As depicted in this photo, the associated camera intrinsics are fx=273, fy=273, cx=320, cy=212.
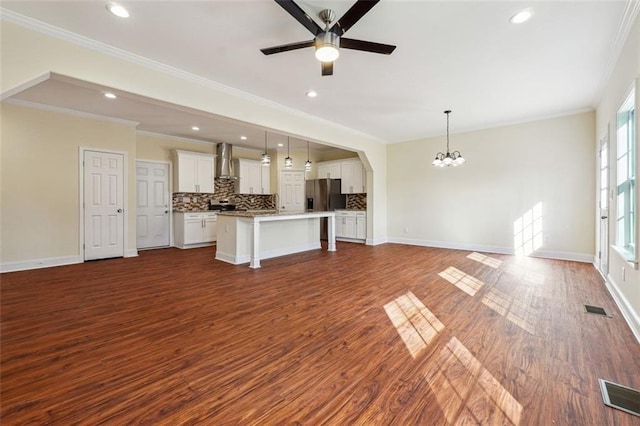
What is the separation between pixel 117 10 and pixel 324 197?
620 cm

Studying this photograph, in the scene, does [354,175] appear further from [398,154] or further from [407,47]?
[407,47]

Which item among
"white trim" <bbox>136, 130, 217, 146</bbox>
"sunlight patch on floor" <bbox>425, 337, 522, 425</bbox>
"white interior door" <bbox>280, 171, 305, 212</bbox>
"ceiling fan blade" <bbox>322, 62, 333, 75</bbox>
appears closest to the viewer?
"sunlight patch on floor" <bbox>425, 337, 522, 425</bbox>

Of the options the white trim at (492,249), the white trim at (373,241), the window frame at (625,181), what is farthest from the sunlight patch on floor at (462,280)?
the white trim at (373,241)

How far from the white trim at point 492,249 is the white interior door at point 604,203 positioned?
0.78 metres

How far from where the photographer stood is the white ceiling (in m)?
2.35

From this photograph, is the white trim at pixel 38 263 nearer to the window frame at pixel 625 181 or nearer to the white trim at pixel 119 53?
the white trim at pixel 119 53

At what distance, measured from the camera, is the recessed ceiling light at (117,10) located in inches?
89.6

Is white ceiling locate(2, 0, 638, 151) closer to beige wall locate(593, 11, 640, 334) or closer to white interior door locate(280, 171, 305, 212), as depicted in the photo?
beige wall locate(593, 11, 640, 334)

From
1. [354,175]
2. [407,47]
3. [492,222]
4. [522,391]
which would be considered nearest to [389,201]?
[354,175]

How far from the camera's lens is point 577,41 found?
9.23ft

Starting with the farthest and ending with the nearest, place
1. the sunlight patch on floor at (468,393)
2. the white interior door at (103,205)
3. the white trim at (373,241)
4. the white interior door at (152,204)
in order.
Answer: the white trim at (373,241)
the white interior door at (152,204)
the white interior door at (103,205)
the sunlight patch on floor at (468,393)

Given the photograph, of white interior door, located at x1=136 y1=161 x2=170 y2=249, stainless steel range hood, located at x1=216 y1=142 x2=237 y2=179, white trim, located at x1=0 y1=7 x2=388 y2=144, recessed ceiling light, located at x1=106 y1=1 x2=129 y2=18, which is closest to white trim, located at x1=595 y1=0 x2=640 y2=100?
white trim, located at x1=0 y1=7 x2=388 y2=144

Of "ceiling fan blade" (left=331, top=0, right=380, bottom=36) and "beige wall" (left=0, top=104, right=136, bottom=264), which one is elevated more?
"ceiling fan blade" (left=331, top=0, right=380, bottom=36)

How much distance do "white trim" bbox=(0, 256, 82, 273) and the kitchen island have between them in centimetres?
257
